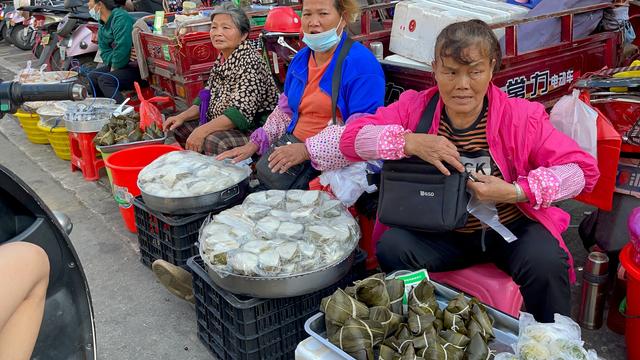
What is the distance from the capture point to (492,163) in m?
2.16

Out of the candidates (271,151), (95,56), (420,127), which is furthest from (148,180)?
(95,56)

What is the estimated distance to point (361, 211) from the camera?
9.44 feet

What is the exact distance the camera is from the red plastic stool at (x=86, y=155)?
4.61 meters

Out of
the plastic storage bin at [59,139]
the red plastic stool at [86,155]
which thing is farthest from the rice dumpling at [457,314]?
the plastic storage bin at [59,139]

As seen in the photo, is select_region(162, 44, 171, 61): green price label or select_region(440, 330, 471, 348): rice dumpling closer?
select_region(440, 330, 471, 348): rice dumpling

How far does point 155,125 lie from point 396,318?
2900 millimetres

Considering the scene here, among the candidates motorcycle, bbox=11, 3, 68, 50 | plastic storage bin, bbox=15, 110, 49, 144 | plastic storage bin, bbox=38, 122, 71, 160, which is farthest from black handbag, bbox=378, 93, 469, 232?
motorcycle, bbox=11, 3, 68, 50

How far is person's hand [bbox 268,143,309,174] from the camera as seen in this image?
2932mm

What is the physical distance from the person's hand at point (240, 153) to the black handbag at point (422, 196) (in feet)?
4.37

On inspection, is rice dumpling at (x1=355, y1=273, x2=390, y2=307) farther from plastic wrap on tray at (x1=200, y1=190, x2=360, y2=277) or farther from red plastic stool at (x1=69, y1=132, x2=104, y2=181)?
red plastic stool at (x1=69, y1=132, x2=104, y2=181)

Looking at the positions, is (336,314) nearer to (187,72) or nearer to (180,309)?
(180,309)

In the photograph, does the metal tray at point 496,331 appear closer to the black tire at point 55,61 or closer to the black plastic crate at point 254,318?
the black plastic crate at point 254,318

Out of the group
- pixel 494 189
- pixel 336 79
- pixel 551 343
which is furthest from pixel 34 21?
pixel 551 343

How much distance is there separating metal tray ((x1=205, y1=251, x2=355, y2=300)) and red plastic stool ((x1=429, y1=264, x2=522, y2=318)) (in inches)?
17.2
